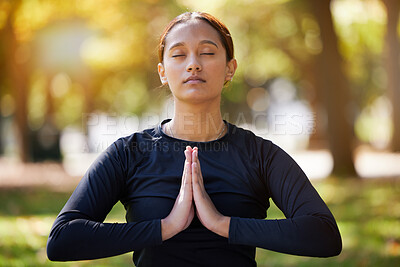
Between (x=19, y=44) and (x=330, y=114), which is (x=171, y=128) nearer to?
(x=330, y=114)

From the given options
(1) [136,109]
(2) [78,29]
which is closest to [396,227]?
(2) [78,29]

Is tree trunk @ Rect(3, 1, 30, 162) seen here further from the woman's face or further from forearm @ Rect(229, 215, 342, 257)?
forearm @ Rect(229, 215, 342, 257)

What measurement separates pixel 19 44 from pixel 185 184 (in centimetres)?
1798

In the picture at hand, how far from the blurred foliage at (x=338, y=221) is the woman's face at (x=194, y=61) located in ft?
11.1

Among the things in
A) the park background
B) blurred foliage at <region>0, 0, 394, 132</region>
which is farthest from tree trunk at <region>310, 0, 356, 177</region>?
blurred foliage at <region>0, 0, 394, 132</region>

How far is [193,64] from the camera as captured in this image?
2361 millimetres

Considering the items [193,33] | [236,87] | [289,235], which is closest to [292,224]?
[289,235]

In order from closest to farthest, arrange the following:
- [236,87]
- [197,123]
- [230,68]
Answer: [197,123]
[230,68]
[236,87]

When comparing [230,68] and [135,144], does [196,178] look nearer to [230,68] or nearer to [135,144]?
[135,144]

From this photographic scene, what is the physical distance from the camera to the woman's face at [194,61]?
7.84 ft

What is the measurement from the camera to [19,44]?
18391 mm

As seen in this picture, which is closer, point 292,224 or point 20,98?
point 292,224

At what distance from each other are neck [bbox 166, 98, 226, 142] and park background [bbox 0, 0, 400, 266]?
0.67m

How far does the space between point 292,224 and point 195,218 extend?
1.47ft
